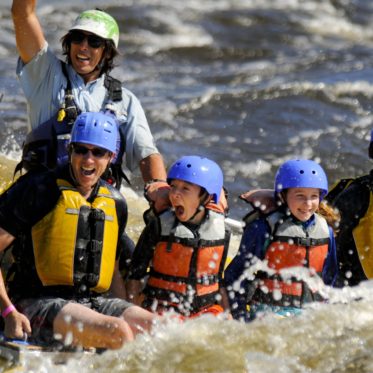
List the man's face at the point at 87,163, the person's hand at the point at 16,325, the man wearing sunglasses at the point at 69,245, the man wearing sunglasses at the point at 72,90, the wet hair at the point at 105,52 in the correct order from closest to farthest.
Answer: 1. the person's hand at the point at 16,325
2. the man wearing sunglasses at the point at 69,245
3. the man's face at the point at 87,163
4. the man wearing sunglasses at the point at 72,90
5. the wet hair at the point at 105,52

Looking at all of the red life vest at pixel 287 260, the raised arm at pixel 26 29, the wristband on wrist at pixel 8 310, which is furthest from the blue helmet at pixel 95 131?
the red life vest at pixel 287 260

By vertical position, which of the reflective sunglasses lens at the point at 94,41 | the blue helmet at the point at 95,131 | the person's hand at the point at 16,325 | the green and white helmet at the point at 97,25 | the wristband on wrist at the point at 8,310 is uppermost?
the green and white helmet at the point at 97,25

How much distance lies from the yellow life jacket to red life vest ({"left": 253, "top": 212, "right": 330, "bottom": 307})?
0.91m

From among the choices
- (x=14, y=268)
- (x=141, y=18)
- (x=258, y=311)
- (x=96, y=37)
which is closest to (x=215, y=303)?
(x=258, y=311)

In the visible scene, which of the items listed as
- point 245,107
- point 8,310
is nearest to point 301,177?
point 8,310

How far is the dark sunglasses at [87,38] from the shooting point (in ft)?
19.7

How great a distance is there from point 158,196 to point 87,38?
3.41ft

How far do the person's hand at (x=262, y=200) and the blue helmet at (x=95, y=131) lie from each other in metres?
0.87

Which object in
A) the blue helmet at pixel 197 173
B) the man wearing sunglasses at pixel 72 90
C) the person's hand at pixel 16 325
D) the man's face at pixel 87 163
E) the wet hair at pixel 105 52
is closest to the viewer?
the person's hand at pixel 16 325

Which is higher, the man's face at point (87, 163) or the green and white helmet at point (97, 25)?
Result: the green and white helmet at point (97, 25)

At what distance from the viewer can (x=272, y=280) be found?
5.75 metres

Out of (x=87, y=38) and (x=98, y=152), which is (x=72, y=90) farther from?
(x=98, y=152)

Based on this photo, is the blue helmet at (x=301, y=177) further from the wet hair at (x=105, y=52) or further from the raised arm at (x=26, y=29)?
the raised arm at (x=26, y=29)

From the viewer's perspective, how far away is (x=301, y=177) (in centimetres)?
570
